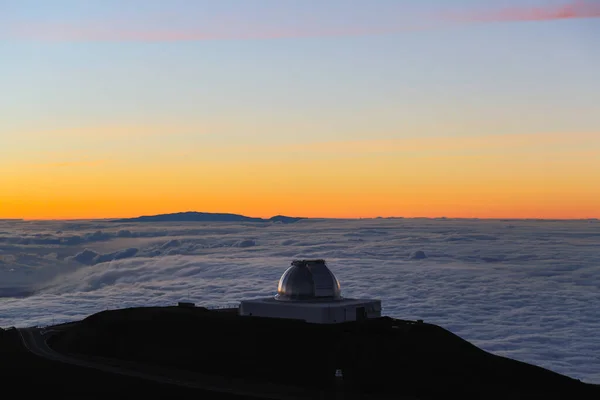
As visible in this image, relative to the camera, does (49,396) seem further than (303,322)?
No

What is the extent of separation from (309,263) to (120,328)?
16.4 meters

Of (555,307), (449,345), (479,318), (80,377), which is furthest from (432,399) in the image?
(555,307)

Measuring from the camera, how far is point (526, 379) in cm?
5316

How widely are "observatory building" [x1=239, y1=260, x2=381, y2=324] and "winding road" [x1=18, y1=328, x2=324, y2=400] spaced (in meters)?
8.88

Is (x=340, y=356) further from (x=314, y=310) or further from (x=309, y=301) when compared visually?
(x=309, y=301)

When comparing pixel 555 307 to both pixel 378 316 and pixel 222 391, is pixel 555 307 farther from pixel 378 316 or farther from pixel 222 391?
pixel 222 391

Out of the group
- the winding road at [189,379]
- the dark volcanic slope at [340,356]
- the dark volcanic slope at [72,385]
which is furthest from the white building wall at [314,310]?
the dark volcanic slope at [72,385]

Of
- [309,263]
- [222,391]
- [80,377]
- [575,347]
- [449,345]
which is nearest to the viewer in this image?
[222,391]

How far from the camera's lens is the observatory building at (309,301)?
5691cm

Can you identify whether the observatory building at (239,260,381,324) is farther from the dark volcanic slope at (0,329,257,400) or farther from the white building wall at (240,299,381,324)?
the dark volcanic slope at (0,329,257,400)

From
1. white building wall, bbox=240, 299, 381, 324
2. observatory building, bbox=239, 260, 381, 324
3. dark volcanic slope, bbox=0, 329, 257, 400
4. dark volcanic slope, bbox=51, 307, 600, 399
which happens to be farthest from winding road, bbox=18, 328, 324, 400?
observatory building, bbox=239, 260, 381, 324

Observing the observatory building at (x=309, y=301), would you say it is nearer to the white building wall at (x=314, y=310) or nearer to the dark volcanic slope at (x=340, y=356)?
the white building wall at (x=314, y=310)

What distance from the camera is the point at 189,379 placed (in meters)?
50.2

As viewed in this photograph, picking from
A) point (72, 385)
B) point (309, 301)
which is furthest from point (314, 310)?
point (72, 385)
